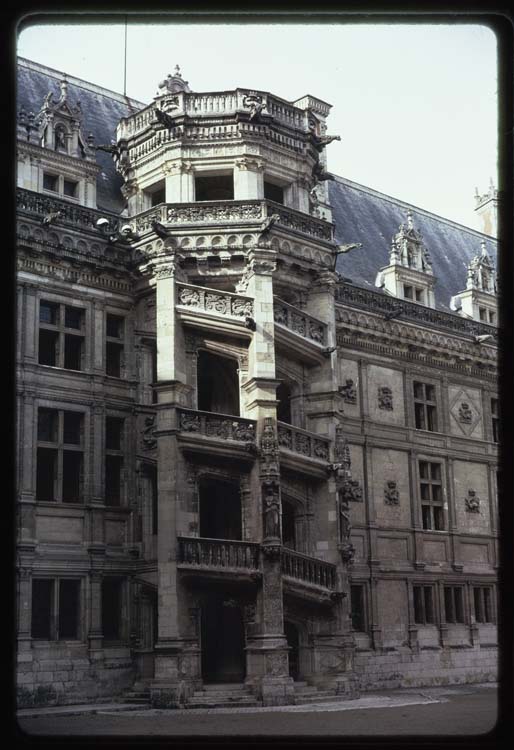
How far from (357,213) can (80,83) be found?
11.2 m

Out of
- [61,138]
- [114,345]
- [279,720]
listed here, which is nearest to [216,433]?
[114,345]

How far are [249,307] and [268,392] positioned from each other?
7.01 feet

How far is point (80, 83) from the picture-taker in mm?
32875

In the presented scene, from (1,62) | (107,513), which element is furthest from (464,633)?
(1,62)

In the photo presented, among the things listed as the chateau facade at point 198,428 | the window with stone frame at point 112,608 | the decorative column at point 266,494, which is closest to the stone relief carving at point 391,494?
the chateau facade at point 198,428

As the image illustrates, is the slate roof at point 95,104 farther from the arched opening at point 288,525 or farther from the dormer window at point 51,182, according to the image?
the arched opening at point 288,525

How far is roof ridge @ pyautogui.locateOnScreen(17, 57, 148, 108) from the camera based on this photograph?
103 feet

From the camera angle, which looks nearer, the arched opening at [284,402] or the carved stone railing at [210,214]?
the carved stone railing at [210,214]

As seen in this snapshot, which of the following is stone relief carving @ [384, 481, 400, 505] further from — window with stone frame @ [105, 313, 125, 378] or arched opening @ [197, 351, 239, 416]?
window with stone frame @ [105, 313, 125, 378]

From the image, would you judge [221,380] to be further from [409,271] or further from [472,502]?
[472,502]

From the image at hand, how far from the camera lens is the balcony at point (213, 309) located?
1008 inches

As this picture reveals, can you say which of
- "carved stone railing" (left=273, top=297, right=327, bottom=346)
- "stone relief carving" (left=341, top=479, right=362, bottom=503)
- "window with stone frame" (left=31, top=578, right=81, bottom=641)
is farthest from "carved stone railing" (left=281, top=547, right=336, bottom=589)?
"carved stone railing" (left=273, top=297, right=327, bottom=346)

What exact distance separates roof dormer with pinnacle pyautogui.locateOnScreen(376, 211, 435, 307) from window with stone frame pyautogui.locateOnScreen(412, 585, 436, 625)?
30.9 ft

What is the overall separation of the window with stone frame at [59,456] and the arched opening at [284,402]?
5612 mm
